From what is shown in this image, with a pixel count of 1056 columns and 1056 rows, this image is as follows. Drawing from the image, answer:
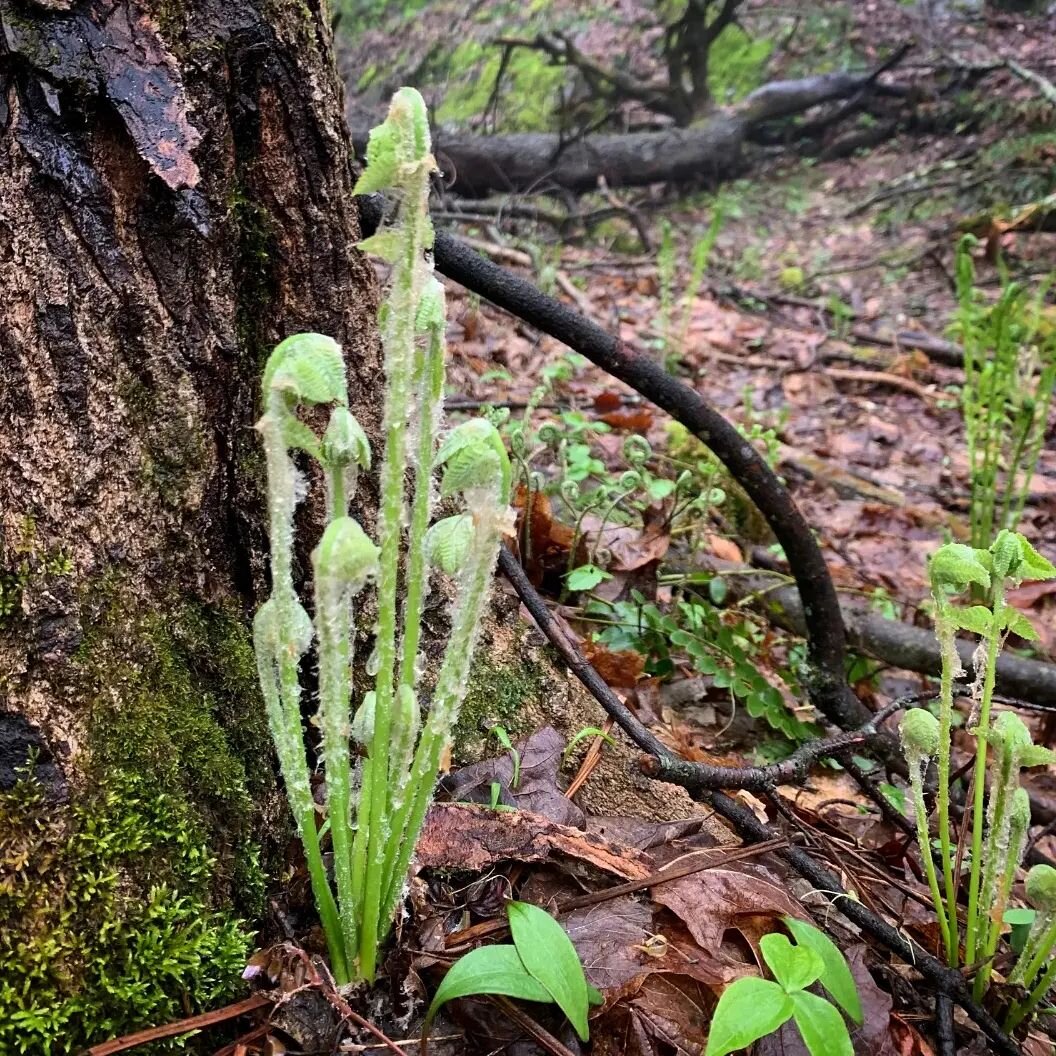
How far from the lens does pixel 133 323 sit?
118cm

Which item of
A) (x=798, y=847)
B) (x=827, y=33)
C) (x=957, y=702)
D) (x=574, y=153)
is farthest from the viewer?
(x=827, y=33)

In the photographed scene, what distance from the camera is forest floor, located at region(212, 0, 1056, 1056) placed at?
52.8 inches

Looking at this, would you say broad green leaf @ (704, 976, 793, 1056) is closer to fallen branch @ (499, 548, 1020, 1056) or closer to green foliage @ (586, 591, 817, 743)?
fallen branch @ (499, 548, 1020, 1056)

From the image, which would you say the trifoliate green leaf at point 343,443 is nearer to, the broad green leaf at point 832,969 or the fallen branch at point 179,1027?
the fallen branch at point 179,1027

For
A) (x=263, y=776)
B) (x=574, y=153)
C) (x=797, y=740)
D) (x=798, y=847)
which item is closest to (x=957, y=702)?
(x=797, y=740)

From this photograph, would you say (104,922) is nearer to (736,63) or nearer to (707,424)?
(707,424)

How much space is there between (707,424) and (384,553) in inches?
51.0

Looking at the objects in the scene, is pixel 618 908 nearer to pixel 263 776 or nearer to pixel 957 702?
pixel 263 776

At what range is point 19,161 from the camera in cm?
106

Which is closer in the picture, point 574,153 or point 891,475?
point 891,475

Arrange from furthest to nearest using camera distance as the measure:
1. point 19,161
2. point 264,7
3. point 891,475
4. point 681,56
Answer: point 681,56, point 891,475, point 264,7, point 19,161

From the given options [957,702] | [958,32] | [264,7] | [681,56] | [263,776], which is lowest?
[957,702]

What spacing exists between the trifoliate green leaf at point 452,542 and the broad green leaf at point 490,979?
518 mm

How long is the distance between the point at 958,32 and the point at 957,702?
13.7 meters
